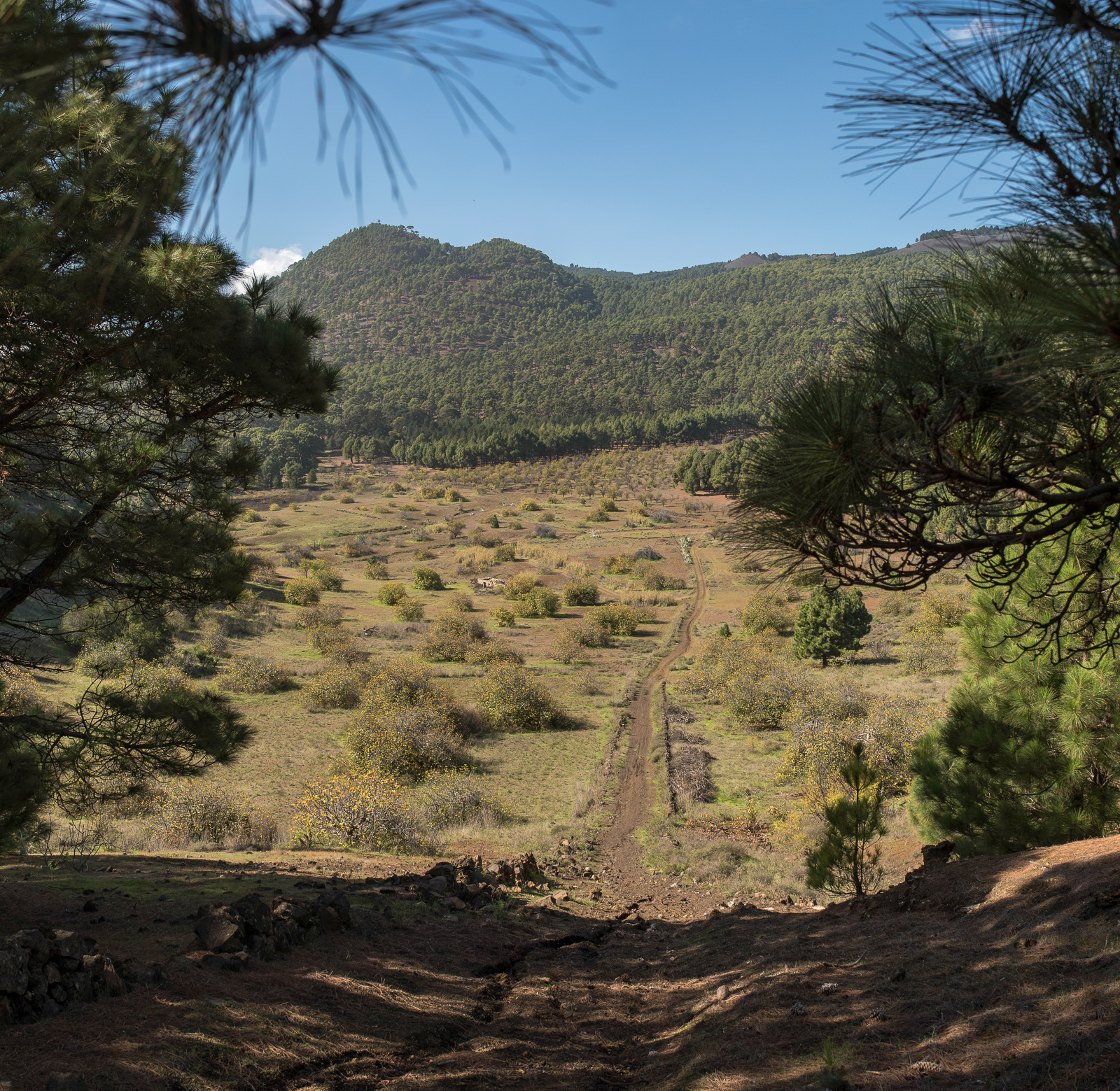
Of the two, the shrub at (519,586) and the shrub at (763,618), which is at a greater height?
the shrub at (519,586)

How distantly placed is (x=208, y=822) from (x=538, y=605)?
20650 millimetres

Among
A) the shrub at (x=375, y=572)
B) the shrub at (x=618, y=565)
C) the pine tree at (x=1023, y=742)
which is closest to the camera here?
the pine tree at (x=1023, y=742)

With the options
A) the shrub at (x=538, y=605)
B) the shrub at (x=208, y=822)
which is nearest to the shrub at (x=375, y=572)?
the shrub at (x=538, y=605)

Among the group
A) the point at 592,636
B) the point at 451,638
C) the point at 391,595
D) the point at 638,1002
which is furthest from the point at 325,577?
the point at 638,1002

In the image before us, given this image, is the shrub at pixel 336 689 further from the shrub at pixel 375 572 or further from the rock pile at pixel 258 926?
the shrub at pixel 375 572

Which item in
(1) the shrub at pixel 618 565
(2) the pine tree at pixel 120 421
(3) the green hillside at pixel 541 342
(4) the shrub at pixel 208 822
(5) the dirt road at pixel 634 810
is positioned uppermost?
(3) the green hillside at pixel 541 342

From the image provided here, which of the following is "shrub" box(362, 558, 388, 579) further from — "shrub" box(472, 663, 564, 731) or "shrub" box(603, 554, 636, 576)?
"shrub" box(472, 663, 564, 731)

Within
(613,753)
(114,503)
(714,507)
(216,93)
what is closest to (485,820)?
(613,753)

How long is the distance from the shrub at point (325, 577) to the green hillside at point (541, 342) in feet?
125

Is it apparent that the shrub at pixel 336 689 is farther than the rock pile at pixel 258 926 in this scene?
Yes

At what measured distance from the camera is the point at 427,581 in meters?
34.5

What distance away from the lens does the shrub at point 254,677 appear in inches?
757

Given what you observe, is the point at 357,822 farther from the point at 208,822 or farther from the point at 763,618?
the point at 763,618

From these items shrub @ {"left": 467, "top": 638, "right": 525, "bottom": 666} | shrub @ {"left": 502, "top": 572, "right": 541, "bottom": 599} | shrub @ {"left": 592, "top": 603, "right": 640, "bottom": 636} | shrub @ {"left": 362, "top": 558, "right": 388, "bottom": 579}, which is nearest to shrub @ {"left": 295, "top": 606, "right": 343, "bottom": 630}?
shrub @ {"left": 467, "top": 638, "right": 525, "bottom": 666}
